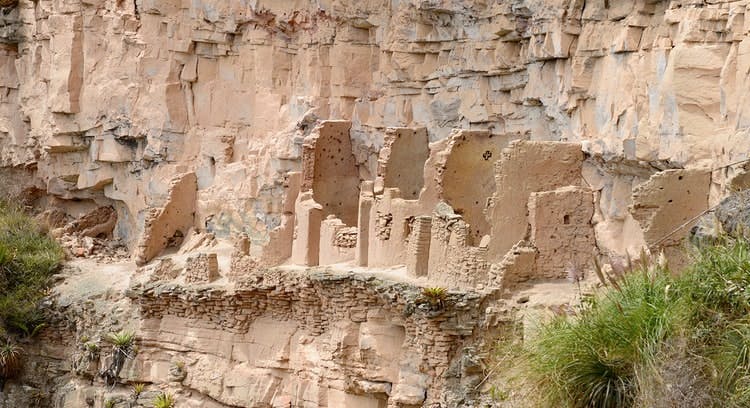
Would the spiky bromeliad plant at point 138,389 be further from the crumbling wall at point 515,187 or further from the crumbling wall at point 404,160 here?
the crumbling wall at point 515,187

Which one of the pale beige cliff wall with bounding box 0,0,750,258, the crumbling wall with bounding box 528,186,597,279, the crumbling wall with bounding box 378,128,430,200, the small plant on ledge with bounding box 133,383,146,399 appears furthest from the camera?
the small plant on ledge with bounding box 133,383,146,399

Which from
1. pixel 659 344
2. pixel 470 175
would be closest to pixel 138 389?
pixel 470 175

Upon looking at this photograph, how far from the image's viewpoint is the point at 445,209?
22688 millimetres

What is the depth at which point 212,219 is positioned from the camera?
31.1 metres

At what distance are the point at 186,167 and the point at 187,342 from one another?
20.1 feet

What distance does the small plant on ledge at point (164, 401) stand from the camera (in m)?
26.8

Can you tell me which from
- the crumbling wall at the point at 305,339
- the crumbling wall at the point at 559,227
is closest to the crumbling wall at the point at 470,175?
the crumbling wall at the point at 305,339

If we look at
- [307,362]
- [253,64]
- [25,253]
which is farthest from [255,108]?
[307,362]

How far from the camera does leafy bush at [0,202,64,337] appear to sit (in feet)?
98.0

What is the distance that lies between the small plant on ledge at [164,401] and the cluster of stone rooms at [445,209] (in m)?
2.92

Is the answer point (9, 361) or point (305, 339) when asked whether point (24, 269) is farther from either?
point (305, 339)

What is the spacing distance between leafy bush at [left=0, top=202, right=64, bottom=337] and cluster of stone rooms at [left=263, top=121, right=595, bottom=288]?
228 inches

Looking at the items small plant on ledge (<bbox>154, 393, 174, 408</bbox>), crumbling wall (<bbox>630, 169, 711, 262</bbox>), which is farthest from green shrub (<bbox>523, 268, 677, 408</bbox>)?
small plant on ledge (<bbox>154, 393, 174, 408</bbox>)

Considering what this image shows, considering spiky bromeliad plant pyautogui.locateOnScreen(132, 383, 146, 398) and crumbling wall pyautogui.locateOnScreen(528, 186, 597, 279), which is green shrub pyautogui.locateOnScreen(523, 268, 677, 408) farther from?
spiky bromeliad plant pyautogui.locateOnScreen(132, 383, 146, 398)
